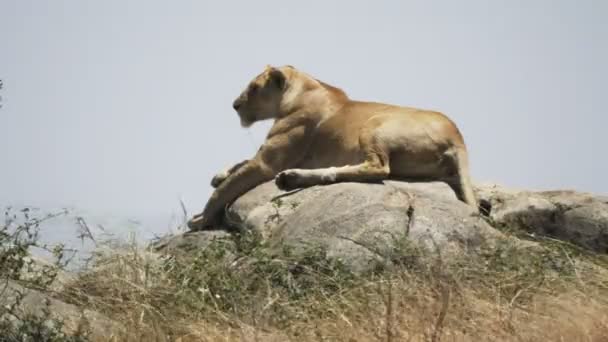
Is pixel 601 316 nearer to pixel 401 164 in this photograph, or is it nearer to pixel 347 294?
pixel 347 294

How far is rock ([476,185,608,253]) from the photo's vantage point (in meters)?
13.0

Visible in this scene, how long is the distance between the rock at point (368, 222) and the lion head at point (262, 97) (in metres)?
2.91

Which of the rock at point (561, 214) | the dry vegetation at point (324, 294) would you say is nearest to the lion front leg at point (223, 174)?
the dry vegetation at point (324, 294)

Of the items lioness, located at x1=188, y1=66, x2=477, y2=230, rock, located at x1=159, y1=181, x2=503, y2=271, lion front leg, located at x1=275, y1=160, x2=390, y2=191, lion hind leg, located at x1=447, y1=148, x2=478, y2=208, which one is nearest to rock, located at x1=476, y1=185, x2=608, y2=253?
lion hind leg, located at x1=447, y1=148, x2=478, y2=208

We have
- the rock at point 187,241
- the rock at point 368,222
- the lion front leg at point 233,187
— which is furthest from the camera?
the lion front leg at point 233,187

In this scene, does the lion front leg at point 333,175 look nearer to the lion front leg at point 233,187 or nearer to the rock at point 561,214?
the lion front leg at point 233,187

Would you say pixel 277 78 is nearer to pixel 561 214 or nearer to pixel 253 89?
pixel 253 89

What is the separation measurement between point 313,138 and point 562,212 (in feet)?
12.9

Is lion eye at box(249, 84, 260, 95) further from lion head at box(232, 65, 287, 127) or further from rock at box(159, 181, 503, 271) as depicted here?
rock at box(159, 181, 503, 271)

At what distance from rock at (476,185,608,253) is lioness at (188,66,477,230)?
1.83 metres

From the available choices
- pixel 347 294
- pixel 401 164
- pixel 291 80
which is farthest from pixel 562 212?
pixel 347 294

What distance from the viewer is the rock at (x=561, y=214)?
13.0 meters

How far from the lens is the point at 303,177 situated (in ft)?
35.9

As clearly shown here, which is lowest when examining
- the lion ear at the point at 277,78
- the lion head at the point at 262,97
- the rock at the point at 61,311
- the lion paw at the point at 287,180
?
the lion paw at the point at 287,180
